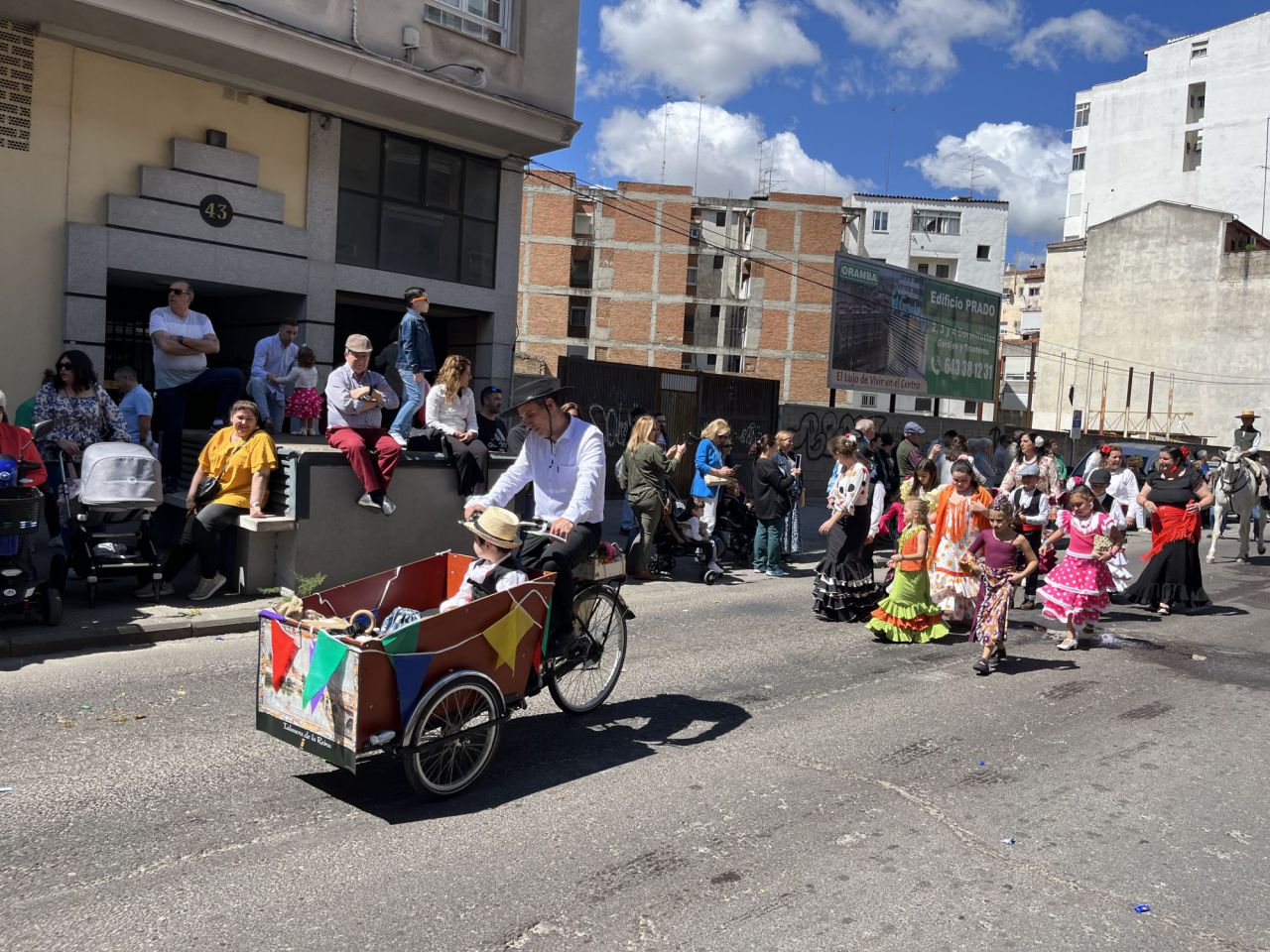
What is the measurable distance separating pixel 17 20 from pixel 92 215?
2.07 metres

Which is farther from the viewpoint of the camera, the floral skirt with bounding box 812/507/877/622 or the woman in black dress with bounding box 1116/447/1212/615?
the woman in black dress with bounding box 1116/447/1212/615

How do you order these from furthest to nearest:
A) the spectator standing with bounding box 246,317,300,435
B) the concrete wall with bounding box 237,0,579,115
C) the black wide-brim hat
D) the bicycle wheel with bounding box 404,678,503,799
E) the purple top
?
the concrete wall with bounding box 237,0,579,115
the spectator standing with bounding box 246,317,300,435
the purple top
the black wide-brim hat
the bicycle wheel with bounding box 404,678,503,799

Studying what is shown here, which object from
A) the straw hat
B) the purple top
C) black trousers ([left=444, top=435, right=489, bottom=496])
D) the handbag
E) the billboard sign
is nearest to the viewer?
the straw hat

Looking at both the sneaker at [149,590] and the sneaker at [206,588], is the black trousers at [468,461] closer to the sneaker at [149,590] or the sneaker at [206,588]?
the sneaker at [206,588]

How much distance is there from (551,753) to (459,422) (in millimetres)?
5598

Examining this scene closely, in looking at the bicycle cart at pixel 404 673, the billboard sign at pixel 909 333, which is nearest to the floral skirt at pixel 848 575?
the bicycle cart at pixel 404 673

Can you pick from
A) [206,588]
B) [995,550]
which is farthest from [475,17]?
[995,550]

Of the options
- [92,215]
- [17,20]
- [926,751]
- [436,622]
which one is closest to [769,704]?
[926,751]

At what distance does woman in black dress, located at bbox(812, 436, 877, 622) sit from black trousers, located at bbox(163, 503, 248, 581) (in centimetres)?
560

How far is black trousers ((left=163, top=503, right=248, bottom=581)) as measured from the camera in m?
9.20

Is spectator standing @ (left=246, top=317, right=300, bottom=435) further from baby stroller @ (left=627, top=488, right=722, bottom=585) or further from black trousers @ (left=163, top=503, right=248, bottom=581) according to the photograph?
baby stroller @ (left=627, top=488, right=722, bottom=585)

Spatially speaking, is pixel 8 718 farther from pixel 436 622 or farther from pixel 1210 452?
pixel 1210 452

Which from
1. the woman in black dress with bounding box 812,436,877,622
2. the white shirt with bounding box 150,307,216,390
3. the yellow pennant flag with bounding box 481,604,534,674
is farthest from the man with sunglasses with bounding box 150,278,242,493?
the yellow pennant flag with bounding box 481,604,534,674

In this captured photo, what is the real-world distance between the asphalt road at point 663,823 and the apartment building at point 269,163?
642 centimetres
